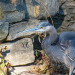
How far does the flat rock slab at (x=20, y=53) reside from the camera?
2.84 metres

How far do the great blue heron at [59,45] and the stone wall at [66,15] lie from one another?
94cm

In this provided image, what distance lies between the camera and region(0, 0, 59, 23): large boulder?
2.82m

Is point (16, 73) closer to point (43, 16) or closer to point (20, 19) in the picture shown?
point (20, 19)

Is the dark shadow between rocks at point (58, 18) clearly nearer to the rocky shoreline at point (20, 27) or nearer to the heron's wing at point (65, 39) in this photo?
the rocky shoreline at point (20, 27)

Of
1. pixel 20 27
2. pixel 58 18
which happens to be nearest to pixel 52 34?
pixel 20 27

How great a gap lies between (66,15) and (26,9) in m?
1.10

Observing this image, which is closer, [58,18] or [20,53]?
[20,53]

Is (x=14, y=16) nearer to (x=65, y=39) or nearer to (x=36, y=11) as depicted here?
(x=36, y=11)

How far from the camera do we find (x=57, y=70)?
3.04 metres

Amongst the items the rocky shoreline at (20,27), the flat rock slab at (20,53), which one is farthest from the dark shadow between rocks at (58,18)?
the flat rock slab at (20,53)

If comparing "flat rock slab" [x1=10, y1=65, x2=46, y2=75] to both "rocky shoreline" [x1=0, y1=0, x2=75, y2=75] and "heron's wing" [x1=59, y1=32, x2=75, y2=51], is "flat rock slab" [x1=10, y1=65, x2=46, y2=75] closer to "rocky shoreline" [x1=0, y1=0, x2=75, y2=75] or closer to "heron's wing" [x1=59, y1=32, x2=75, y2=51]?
"rocky shoreline" [x1=0, y1=0, x2=75, y2=75]

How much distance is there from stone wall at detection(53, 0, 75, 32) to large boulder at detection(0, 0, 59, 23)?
0.42m

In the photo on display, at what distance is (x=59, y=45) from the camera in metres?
2.81

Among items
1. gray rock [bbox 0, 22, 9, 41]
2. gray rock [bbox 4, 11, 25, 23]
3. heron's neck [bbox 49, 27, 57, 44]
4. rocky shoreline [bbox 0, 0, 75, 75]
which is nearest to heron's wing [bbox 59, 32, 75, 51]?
heron's neck [bbox 49, 27, 57, 44]
